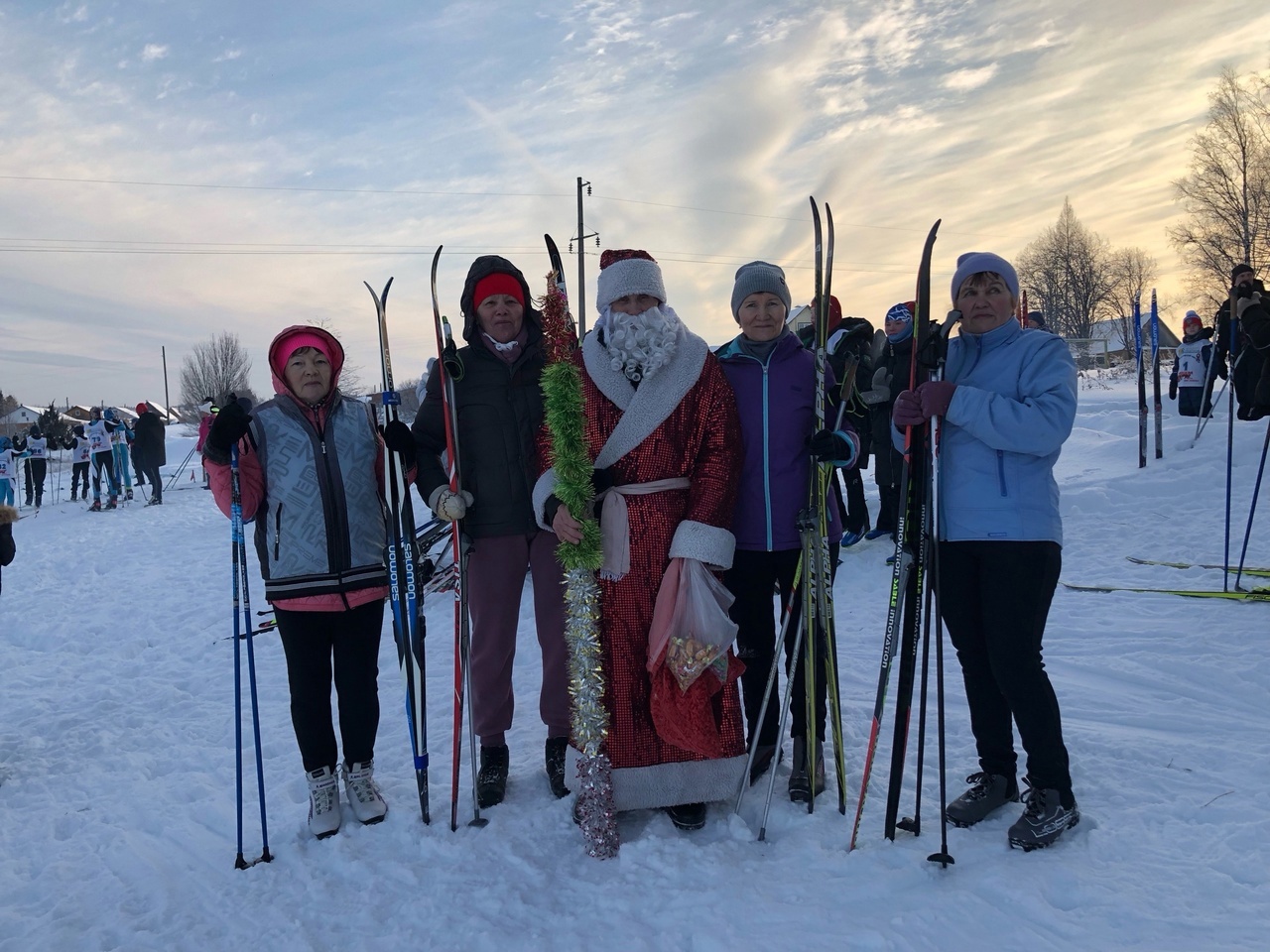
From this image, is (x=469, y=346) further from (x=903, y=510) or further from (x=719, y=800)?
(x=719, y=800)

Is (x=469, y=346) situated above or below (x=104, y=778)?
above

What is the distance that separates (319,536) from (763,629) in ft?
5.50

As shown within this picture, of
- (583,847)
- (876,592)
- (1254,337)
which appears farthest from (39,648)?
(1254,337)

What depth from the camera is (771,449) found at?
9.46 ft

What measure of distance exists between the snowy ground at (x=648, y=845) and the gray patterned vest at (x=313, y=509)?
924 millimetres

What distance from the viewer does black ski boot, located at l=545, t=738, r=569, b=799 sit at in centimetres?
302

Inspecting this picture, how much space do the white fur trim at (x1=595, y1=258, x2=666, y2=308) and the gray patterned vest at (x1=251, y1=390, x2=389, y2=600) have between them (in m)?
1.08

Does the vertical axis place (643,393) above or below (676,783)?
above

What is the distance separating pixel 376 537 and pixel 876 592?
4.16 meters

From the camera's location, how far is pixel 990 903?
2.16 meters

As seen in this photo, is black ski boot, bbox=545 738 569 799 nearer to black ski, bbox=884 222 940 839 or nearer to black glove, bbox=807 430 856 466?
black ski, bbox=884 222 940 839

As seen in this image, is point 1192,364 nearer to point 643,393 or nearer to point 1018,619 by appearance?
point 1018,619

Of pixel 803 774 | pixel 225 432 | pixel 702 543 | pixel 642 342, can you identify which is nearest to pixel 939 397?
pixel 702 543

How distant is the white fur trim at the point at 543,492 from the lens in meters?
2.75
